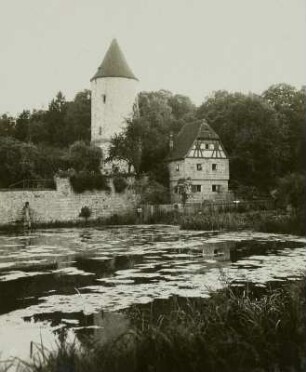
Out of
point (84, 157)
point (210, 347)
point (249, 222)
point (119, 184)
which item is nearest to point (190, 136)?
point (84, 157)

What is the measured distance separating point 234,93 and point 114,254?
28.2 meters

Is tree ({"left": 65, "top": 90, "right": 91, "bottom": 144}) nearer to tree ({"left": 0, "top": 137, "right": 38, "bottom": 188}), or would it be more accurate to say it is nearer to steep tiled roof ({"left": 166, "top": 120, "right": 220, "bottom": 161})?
steep tiled roof ({"left": 166, "top": 120, "right": 220, "bottom": 161})

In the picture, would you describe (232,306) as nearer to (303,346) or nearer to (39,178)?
(303,346)

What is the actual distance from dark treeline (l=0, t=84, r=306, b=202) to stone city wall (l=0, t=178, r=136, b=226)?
219 cm

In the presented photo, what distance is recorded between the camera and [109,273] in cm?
1319

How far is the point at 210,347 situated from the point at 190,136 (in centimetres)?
3262

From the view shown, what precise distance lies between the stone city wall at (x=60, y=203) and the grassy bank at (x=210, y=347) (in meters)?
23.5

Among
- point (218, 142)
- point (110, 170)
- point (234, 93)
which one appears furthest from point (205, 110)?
point (110, 170)

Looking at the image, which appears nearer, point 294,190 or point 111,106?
point 294,190

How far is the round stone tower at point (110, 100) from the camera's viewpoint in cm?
3947

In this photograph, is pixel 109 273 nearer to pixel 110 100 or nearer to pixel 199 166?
pixel 199 166

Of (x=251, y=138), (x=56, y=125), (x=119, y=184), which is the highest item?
(x=56, y=125)

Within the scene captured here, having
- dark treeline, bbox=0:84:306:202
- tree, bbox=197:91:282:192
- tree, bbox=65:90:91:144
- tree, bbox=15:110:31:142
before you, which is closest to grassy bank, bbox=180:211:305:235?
dark treeline, bbox=0:84:306:202

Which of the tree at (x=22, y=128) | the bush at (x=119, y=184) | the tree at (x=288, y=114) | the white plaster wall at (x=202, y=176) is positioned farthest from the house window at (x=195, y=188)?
the tree at (x=22, y=128)
